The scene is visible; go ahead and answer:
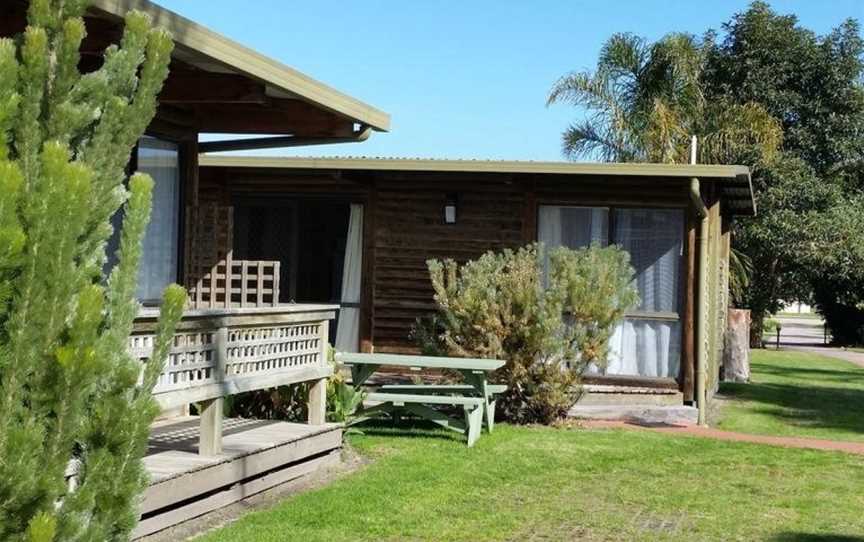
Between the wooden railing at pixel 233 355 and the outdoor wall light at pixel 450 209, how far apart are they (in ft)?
15.3

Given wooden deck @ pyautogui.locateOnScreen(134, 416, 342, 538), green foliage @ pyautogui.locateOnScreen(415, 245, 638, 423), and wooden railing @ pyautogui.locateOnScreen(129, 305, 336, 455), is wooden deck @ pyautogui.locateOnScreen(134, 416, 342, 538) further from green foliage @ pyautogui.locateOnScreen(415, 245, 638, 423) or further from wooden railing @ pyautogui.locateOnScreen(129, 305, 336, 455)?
green foliage @ pyautogui.locateOnScreen(415, 245, 638, 423)

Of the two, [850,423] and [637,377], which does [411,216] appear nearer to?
[637,377]

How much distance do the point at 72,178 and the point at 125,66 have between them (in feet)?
1.79

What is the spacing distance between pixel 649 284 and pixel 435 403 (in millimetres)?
3925

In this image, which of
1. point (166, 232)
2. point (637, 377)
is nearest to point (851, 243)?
point (637, 377)

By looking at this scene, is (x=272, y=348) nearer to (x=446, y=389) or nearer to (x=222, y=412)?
(x=222, y=412)

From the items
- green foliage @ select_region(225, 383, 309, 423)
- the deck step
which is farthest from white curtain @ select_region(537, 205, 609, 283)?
green foliage @ select_region(225, 383, 309, 423)

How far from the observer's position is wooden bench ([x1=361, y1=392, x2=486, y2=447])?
Result: 9.79 m

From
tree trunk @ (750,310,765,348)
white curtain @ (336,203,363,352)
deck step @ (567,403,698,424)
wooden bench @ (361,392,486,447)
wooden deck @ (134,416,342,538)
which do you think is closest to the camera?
wooden deck @ (134,416,342,538)

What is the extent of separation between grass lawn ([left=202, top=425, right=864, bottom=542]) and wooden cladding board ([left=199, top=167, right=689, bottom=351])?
3237mm

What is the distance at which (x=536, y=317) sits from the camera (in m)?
10.9

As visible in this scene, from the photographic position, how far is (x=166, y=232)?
30.0 ft

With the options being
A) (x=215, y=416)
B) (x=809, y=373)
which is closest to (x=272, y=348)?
(x=215, y=416)

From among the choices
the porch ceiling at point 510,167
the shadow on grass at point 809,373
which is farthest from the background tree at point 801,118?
the porch ceiling at point 510,167
